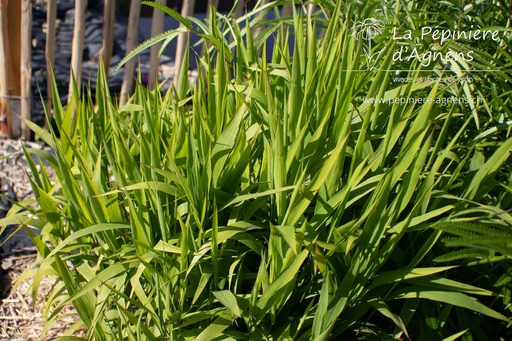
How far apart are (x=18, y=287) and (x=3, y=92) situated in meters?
1.19

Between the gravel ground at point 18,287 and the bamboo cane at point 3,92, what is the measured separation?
254mm

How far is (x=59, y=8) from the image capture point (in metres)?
4.51

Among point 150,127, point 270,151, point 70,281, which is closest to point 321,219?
point 270,151

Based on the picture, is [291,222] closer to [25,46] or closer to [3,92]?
[25,46]

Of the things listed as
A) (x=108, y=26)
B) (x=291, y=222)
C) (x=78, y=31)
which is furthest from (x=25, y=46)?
(x=291, y=222)

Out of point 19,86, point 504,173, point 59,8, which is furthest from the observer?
point 59,8

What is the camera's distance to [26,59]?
2844 mm

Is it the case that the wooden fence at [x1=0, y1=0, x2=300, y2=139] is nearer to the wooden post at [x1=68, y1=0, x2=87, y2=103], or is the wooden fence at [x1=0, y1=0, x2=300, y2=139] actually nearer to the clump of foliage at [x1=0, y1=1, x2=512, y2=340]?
the wooden post at [x1=68, y1=0, x2=87, y2=103]

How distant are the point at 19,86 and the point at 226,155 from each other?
2.03 metres

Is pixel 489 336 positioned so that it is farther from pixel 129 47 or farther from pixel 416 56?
pixel 129 47

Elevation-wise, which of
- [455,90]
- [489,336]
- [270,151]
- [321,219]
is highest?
[455,90]

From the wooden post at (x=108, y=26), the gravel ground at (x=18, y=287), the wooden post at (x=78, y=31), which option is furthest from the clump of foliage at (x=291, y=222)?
the wooden post at (x=108, y=26)

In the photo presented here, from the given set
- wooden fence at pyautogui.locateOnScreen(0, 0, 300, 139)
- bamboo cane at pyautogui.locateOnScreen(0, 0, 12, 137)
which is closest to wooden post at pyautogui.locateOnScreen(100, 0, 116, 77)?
wooden fence at pyautogui.locateOnScreen(0, 0, 300, 139)

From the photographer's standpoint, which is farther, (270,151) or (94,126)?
(94,126)
